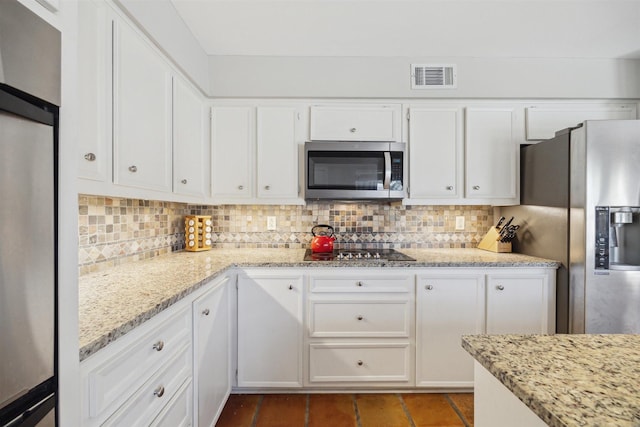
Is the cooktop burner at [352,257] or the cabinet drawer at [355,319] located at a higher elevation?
the cooktop burner at [352,257]

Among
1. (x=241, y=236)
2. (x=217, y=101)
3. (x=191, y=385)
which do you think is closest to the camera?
(x=191, y=385)

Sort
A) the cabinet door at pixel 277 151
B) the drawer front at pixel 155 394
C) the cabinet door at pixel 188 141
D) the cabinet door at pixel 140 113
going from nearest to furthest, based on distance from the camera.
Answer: the drawer front at pixel 155 394, the cabinet door at pixel 140 113, the cabinet door at pixel 188 141, the cabinet door at pixel 277 151

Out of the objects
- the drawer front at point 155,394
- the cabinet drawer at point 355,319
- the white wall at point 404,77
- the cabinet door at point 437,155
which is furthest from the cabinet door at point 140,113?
the cabinet door at point 437,155

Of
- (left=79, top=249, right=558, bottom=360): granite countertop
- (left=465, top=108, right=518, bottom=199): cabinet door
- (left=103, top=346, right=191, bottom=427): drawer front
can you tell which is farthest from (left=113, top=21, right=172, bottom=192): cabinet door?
(left=465, top=108, right=518, bottom=199): cabinet door

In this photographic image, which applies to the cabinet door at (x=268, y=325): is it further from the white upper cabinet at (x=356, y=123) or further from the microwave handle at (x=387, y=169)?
the white upper cabinet at (x=356, y=123)

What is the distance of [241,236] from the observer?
8.98 ft

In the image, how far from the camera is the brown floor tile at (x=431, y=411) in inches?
73.0

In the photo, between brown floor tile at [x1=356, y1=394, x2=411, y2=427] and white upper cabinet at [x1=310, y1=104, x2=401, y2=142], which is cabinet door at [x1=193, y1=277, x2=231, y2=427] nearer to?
brown floor tile at [x1=356, y1=394, x2=411, y2=427]

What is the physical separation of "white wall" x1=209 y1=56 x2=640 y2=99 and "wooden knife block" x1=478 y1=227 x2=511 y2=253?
107cm

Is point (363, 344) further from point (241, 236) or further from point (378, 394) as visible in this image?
point (241, 236)

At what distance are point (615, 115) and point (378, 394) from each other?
9.00ft

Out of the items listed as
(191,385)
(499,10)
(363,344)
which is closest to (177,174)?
(191,385)

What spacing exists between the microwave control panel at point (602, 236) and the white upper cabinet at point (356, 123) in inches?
51.7

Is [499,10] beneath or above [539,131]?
above
